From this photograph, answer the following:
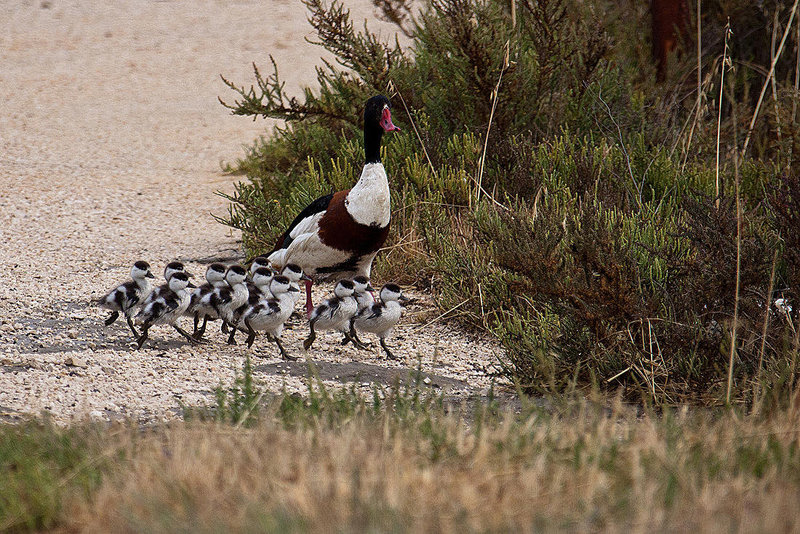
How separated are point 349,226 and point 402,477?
3911 millimetres

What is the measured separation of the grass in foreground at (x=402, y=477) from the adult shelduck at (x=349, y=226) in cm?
314

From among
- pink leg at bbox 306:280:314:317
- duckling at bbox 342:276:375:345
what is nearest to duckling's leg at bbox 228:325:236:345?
duckling at bbox 342:276:375:345

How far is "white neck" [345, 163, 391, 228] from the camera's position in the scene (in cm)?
657

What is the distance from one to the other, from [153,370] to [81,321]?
131 centimetres

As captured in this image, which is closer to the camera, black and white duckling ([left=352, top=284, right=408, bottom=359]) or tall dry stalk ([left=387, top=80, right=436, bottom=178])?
black and white duckling ([left=352, top=284, right=408, bottom=359])

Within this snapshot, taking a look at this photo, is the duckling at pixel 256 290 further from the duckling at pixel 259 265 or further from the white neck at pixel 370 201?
the white neck at pixel 370 201

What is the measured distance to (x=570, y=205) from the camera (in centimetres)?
665

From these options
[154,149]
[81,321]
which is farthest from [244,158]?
[81,321]

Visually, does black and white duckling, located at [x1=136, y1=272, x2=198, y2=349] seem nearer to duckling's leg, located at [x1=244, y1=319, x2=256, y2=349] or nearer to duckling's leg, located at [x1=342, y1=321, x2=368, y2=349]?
duckling's leg, located at [x1=244, y1=319, x2=256, y2=349]

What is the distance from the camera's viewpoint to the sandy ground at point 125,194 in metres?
→ 5.12

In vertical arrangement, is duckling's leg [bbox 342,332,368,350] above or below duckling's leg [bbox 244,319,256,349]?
below

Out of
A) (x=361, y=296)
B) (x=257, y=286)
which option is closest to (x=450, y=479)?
(x=361, y=296)

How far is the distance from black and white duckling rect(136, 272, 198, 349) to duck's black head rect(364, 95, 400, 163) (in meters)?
1.81

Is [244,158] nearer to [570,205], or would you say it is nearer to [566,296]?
[570,205]
